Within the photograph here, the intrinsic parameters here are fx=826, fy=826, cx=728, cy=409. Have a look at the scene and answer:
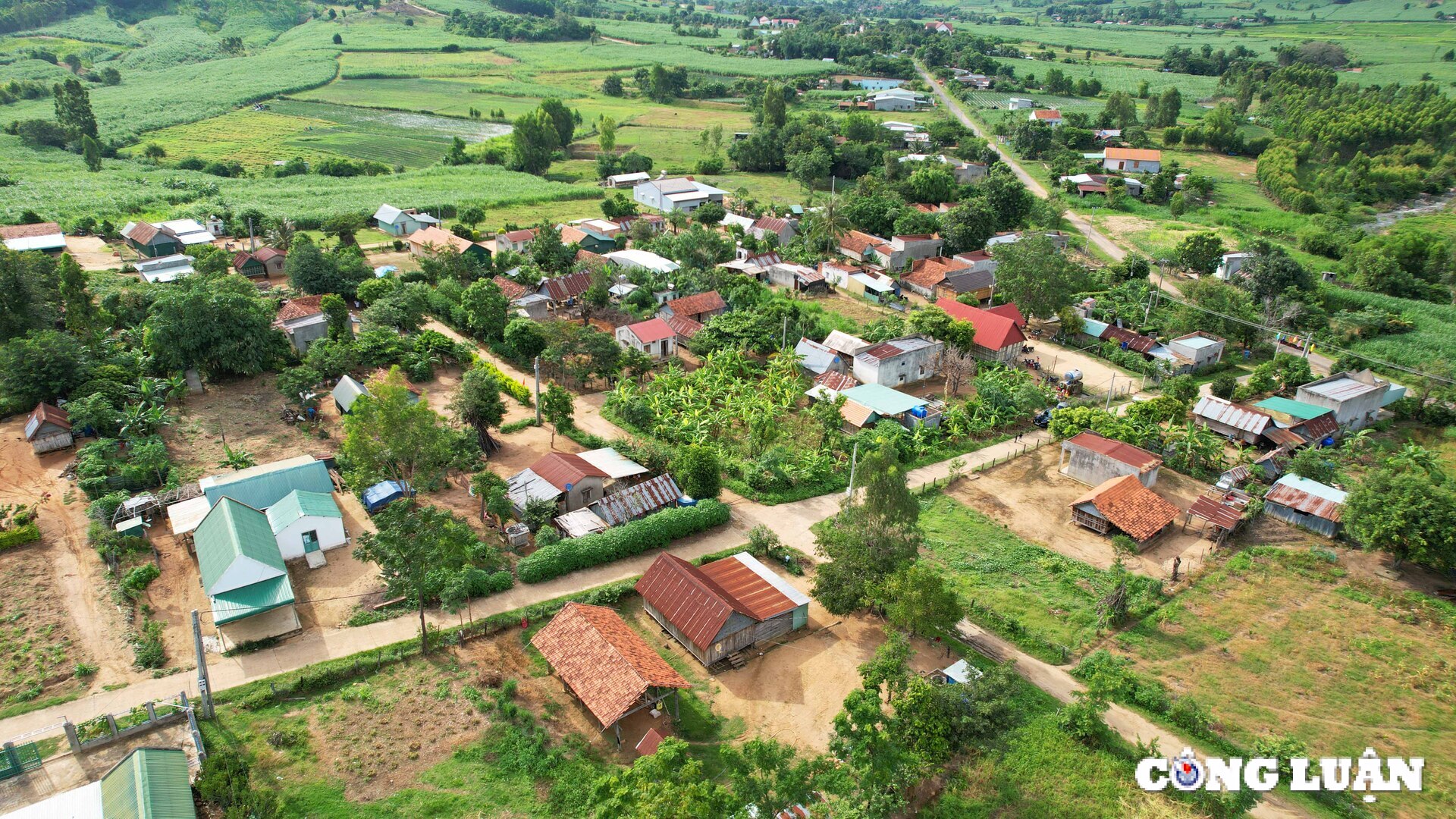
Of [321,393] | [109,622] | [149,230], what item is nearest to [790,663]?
[109,622]

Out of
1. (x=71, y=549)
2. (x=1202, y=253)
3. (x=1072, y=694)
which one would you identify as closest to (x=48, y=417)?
(x=71, y=549)

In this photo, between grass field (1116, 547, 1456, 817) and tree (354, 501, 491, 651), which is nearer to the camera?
grass field (1116, 547, 1456, 817)

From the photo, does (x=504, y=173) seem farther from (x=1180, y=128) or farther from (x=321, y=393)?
(x=1180, y=128)

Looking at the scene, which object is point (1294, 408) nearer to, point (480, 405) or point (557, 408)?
point (557, 408)

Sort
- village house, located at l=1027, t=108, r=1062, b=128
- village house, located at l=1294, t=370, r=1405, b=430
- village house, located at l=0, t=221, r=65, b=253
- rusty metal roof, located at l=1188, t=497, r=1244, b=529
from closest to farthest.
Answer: rusty metal roof, located at l=1188, t=497, r=1244, b=529 → village house, located at l=1294, t=370, r=1405, b=430 → village house, located at l=0, t=221, r=65, b=253 → village house, located at l=1027, t=108, r=1062, b=128

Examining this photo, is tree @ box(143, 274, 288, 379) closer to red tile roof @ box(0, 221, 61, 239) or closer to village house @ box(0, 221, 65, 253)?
village house @ box(0, 221, 65, 253)

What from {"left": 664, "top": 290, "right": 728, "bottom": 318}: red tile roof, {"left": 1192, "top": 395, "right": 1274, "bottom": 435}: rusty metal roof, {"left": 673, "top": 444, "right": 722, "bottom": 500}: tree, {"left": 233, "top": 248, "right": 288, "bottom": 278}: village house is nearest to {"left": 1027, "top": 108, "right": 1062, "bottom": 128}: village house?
{"left": 664, "top": 290, "right": 728, "bottom": 318}: red tile roof

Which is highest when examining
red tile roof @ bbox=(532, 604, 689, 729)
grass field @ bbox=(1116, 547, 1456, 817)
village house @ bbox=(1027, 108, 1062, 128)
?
village house @ bbox=(1027, 108, 1062, 128)
